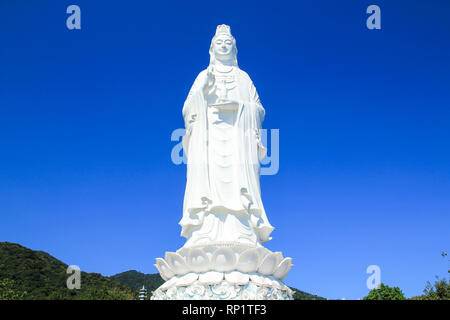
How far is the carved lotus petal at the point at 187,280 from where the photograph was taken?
8508mm

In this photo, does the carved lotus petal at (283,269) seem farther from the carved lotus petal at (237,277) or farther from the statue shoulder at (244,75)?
the statue shoulder at (244,75)

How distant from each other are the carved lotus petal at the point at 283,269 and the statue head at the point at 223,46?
5.38 metres

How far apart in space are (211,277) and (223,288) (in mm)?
332

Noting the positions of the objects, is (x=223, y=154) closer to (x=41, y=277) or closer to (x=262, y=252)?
(x=262, y=252)

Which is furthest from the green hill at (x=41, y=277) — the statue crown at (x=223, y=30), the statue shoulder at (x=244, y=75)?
the statue crown at (x=223, y=30)

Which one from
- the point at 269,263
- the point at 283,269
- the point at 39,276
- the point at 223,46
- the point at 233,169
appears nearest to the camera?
the point at 269,263

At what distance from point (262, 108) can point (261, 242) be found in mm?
3520

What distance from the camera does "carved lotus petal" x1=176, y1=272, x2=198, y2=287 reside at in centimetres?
851

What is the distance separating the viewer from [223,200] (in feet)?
32.4

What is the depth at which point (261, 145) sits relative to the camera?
1084cm

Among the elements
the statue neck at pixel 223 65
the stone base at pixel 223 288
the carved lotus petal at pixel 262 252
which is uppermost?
the statue neck at pixel 223 65

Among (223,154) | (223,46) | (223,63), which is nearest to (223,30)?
(223,46)

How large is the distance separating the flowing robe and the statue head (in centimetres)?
40
